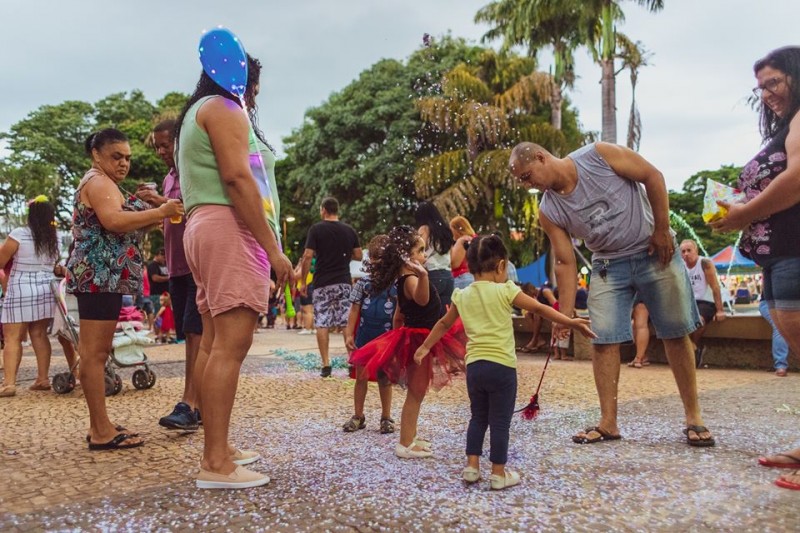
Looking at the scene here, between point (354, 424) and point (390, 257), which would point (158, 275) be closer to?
point (354, 424)

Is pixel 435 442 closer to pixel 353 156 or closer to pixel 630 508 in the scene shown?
pixel 630 508

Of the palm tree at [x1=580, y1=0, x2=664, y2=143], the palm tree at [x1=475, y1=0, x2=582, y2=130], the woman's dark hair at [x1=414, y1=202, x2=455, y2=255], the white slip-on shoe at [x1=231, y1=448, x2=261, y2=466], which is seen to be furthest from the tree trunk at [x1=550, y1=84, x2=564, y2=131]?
the white slip-on shoe at [x1=231, y1=448, x2=261, y2=466]

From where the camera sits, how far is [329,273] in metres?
7.26

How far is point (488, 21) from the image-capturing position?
83.8 feet

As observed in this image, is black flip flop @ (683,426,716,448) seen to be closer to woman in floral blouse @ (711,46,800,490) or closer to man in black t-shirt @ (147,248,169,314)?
woman in floral blouse @ (711,46,800,490)

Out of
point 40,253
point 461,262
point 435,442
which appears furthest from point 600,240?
point 40,253

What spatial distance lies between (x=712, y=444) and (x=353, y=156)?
23.0 meters

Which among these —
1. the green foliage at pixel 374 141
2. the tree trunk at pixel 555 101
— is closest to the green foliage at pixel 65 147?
the green foliage at pixel 374 141

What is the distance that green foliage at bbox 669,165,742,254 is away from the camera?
158 feet

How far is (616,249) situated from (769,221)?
3.24ft

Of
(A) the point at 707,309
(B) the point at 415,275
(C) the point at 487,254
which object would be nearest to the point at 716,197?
(C) the point at 487,254

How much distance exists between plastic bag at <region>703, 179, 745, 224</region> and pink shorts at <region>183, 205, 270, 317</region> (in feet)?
7.35

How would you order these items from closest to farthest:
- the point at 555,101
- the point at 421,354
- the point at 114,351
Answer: the point at 421,354 < the point at 114,351 < the point at 555,101

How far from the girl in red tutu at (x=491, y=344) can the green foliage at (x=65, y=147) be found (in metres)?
27.7
